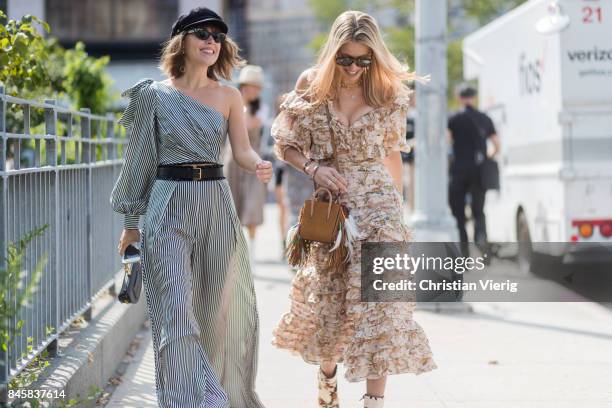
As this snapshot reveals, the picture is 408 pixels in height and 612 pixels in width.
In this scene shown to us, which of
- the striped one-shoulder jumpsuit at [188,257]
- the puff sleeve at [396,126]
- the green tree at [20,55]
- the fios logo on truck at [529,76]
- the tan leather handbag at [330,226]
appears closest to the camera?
the striped one-shoulder jumpsuit at [188,257]

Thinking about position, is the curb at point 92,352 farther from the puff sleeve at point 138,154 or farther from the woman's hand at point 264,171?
the woman's hand at point 264,171

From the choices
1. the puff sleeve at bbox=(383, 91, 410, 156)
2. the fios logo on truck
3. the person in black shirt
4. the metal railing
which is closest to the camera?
the metal railing

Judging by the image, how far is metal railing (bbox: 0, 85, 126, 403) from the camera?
453 centimetres

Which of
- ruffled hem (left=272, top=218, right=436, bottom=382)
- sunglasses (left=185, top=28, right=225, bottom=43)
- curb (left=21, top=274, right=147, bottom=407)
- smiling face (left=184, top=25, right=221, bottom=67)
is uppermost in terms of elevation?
sunglasses (left=185, top=28, right=225, bottom=43)

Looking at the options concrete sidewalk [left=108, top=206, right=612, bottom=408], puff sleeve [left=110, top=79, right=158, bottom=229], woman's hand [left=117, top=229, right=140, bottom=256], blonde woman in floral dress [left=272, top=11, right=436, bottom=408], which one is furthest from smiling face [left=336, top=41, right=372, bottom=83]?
concrete sidewalk [left=108, top=206, right=612, bottom=408]

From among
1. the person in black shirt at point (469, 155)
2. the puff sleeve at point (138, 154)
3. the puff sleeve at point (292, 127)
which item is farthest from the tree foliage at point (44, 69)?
the person in black shirt at point (469, 155)

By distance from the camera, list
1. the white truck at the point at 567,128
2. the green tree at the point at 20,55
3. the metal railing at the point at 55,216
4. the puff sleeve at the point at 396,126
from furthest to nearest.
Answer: the white truck at the point at 567,128 → the green tree at the point at 20,55 → the puff sleeve at the point at 396,126 → the metal railing at the point at 55,216

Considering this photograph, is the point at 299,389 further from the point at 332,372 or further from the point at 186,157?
the point at 186,157

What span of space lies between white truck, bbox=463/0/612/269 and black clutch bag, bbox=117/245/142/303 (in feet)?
18.1

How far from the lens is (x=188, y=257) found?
453 centimetres

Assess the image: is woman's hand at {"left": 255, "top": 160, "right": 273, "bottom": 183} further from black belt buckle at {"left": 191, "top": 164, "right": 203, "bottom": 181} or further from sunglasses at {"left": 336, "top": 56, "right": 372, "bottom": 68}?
sunglasses at {"left": 336, "top": 56, "right": 372, "bottom": 68}

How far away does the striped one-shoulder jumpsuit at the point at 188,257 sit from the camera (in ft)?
14.5

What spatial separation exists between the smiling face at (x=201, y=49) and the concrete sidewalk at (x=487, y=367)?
191cm

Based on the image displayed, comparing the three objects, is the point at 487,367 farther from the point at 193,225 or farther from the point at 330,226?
the point at 193,225
